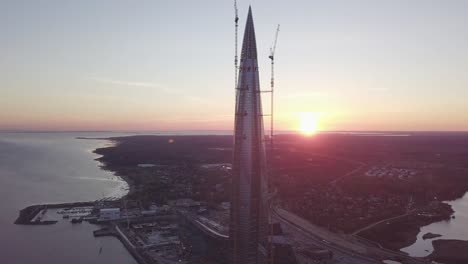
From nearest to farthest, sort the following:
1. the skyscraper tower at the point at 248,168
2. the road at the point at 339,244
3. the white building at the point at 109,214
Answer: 1. the skyscraper tower at the point at 248,168
2. the road at the point at 339,244
3. the white building at the point at 109,214

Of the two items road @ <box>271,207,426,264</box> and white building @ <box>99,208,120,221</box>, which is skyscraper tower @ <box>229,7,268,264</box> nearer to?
road @ <box>271,207,426,264</box>

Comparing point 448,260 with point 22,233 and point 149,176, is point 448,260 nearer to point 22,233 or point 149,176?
point 22,233

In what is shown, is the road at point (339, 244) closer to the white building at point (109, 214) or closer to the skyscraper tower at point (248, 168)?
the skyscraper tower at point (248, 168)

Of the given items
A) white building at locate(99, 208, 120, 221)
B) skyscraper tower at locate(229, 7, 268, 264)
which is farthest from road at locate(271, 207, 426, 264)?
white building at locate(99, 208, 120, 221)

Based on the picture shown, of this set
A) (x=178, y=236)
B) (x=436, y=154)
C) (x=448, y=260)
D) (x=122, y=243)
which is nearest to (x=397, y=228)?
(x=448, y=260)

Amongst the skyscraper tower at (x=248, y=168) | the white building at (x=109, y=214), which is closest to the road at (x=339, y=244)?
the skyscraper tower at (x=248, y=168)

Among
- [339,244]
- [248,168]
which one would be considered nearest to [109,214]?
[339,244]
